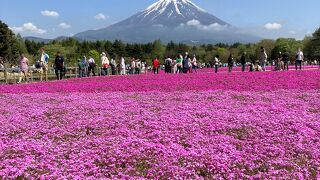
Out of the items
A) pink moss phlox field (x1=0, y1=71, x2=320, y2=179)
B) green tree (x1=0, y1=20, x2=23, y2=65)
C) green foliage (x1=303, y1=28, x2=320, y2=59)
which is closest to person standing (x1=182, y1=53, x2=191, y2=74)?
pink moss phlox field (x1=0, y1=71, x2=320, y2=179)

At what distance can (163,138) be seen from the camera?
992cm

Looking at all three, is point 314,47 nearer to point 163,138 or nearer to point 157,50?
point 157,50

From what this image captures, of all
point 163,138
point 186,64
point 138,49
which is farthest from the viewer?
point 138,49

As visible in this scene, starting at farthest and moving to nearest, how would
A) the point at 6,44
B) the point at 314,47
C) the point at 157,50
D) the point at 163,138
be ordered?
the point at 157,50 < the point at 314,47 < the point at 6,44 < the point at 163,138

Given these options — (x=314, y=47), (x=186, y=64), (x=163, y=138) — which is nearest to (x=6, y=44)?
(x=186, y=64)

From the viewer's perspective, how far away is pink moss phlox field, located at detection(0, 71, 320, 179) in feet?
25.2

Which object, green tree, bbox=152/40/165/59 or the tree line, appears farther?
green tree, bbox=152/40/165/59

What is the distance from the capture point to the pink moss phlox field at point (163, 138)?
7.67 meters

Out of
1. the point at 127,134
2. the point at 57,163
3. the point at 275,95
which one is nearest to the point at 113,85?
the point at 275,95

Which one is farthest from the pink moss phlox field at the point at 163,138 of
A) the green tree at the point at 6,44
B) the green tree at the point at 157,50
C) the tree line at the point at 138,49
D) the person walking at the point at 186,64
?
the green tree at the point at 157,50

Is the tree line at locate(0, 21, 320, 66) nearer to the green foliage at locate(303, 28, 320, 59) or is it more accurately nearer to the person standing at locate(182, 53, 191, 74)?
the green foliage at locate(303, 28, 320, 59)

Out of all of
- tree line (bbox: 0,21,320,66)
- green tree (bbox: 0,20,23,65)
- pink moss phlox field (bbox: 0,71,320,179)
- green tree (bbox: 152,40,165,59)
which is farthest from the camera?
green tree (bbox: 152,40,165,59)

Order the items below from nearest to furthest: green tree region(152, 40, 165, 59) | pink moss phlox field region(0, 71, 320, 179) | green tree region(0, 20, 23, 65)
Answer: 1. pink moss phlox field region(0, 71, 320, 179)
2. green tree region(0, 20, 23, 65)
3. green tree region(152, 40, 165, 59)

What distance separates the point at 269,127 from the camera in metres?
10.9
